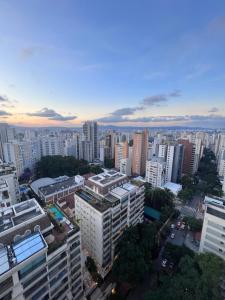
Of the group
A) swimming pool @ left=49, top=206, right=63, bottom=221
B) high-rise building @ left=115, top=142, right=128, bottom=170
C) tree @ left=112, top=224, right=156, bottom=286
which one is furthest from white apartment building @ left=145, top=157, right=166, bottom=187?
swimming pool @ left=49, top=206, right=63, bottom=221

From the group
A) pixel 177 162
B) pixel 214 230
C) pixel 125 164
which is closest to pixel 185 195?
pixel 177 162

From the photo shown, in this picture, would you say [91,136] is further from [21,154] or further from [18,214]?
[18,214]

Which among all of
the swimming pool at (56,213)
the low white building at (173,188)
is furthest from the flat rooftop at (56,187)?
the low white building at (173,188)

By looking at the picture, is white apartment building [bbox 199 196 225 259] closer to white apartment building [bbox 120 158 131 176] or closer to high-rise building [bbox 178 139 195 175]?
white apartment building [bbox 120 158 131 176]

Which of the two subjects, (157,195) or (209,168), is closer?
(157,195)

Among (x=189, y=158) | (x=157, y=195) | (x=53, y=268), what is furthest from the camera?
(x=189, y=158)

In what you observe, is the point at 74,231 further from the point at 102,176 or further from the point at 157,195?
the point at 157,195

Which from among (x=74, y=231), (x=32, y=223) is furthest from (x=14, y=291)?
(x=74, y=231)
